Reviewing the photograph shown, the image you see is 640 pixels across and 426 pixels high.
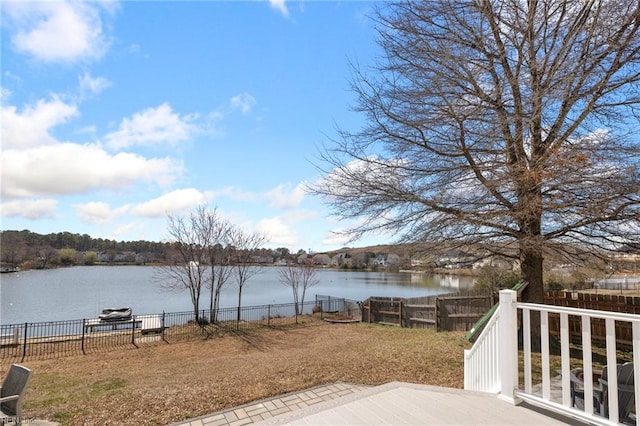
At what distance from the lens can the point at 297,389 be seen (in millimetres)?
5500

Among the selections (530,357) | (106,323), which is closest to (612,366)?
(530,357)

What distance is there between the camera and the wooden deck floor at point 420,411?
2.70m

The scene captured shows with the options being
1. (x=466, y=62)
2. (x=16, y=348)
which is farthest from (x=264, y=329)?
(x=466, y=62)

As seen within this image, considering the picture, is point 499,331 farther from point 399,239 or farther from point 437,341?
point 437,341

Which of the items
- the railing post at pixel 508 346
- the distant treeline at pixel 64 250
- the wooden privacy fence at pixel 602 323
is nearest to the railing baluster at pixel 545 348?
the railing post at pixel 508 346

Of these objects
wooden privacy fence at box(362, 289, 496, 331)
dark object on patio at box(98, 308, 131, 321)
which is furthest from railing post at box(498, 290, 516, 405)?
dark object on patio at box(98, 308, 131, 321)

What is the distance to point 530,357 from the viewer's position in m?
2.95

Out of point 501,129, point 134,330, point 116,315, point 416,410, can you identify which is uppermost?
point 501,129

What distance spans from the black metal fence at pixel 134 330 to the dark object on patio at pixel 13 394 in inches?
302

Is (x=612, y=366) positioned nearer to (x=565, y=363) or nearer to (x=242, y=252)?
(x=565, y=363)

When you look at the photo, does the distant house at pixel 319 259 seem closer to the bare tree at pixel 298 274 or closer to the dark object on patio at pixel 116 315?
the bare tree at pixel 298 274

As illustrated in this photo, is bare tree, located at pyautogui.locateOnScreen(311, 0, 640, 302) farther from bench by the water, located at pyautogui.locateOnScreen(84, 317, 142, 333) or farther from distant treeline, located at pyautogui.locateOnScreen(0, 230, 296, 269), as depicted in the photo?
distant treeline, located at pyautogui.locateOnScreen(0, 230, 296, 269)

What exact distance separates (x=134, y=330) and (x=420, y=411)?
12.6m

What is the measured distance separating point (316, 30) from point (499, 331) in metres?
6.93
